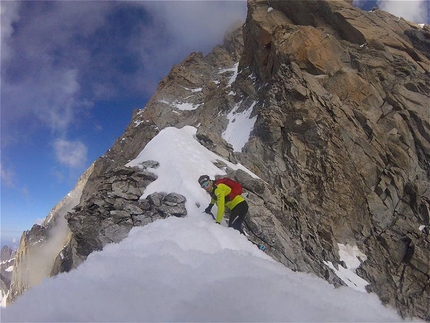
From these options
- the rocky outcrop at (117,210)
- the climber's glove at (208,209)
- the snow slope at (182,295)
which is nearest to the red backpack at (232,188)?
the climber's glove at (208,209)

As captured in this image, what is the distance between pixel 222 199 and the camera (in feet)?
22.6

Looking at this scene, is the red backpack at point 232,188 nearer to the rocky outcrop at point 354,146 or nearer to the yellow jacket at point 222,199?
the yellow jacket at point 222,199

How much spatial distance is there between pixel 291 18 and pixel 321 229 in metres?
27.4

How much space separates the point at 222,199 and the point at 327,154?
702 inches

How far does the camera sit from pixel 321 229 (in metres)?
19.5

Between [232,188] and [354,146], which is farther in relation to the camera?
[354,146]

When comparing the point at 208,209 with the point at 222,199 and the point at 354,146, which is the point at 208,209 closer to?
the point at 222,199

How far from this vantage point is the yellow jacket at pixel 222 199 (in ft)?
22.5

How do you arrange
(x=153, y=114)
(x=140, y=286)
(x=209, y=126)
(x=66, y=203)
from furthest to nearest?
(x=66, y=203)
(x=153, y=114)
(x=209, y=126)
(x=140, y=286)

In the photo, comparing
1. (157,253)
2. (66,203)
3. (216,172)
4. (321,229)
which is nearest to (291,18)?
(321,229)

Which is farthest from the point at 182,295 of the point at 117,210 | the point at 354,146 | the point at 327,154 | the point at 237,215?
the point at 354,146

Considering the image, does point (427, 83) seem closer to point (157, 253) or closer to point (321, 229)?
point (321, 229)

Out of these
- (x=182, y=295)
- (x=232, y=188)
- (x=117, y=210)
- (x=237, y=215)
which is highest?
(x=117, y=210)

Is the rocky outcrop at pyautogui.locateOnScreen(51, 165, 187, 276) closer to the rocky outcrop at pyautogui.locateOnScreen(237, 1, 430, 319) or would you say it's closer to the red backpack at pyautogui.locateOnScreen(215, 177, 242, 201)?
the red backpack at pyautogui.locateOnScreen(215, 177, 242, 201)
